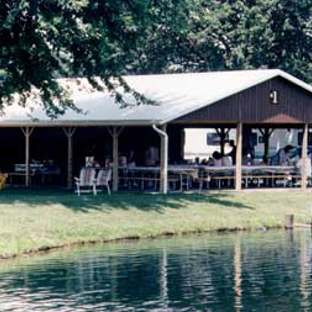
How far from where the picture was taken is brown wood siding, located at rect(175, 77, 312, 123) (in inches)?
1378

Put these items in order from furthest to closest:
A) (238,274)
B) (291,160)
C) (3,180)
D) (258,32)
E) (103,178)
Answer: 1. (258,32)
2. (291,160)
3. (3,180)
4. (103,178)
5. (238,274)

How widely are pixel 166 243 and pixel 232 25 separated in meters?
33.4

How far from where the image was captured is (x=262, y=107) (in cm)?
3675

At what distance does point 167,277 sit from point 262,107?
1562 centimetres

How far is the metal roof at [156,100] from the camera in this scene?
3428 centimetres

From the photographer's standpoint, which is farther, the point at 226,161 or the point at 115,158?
the point at 226,161

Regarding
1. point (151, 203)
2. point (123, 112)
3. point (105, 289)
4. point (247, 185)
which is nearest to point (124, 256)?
point (105, 289)

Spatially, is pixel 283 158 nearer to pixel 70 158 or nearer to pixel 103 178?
pixel 70 158

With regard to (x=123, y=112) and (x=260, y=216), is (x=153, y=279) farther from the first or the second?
(x=123, y=112)

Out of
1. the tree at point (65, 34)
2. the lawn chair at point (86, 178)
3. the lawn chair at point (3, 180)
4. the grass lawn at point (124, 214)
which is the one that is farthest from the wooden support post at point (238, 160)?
the lawn chair at point (3, 180)

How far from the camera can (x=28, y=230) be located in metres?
26.6

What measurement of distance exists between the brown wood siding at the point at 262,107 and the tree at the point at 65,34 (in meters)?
4.21

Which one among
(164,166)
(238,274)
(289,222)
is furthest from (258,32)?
(238,274)

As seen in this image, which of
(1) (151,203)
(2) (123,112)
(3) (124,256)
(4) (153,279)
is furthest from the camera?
(2) (123,112)
